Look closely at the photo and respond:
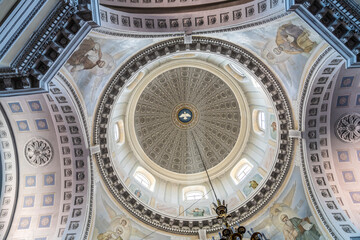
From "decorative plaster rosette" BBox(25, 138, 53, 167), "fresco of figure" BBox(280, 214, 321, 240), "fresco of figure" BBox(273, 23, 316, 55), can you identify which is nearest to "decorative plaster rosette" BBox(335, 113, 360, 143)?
"fresco of figure" BBox(273, 23, 316, 55)

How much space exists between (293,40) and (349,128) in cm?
581

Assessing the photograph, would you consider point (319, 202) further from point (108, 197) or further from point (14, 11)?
point (14, 11)

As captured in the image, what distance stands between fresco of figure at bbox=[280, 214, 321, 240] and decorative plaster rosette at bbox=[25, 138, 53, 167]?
13.0 meters

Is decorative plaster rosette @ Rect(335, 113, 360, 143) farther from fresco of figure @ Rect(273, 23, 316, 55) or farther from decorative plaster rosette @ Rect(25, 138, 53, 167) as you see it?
decorative plaster rosette @ Rect(25, 138, 53, 167)

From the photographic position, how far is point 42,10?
9281 millimetres

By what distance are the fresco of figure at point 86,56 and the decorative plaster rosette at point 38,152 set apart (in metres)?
4.44

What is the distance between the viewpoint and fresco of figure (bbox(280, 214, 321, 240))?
53.7 feet

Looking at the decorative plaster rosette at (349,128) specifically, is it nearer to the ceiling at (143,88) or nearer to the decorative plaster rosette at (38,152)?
the ceiling at (143,88)

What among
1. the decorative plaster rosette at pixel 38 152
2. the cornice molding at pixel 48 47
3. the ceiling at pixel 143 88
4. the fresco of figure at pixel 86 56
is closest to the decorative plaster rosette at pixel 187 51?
the ceiling at pixel 143 88

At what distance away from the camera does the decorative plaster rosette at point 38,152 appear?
15.8m

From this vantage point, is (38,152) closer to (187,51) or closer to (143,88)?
(143,88)

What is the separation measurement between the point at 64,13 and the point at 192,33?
5838 mm

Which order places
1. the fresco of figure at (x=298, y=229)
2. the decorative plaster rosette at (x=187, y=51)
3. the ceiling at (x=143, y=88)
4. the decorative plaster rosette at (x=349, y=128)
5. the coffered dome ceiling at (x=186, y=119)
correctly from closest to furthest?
1. the ceiling at (x=143, y=88)
2. the decorative plaster rosette at (x=187, y=51)
3. the decorative plaster rosette at (x=349, y=128)
4. the fresco of figure at (x=298, y=229)
5. the coffered dome ceiling at (x=186, y=119)

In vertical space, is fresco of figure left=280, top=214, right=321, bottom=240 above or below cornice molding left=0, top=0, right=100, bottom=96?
below
